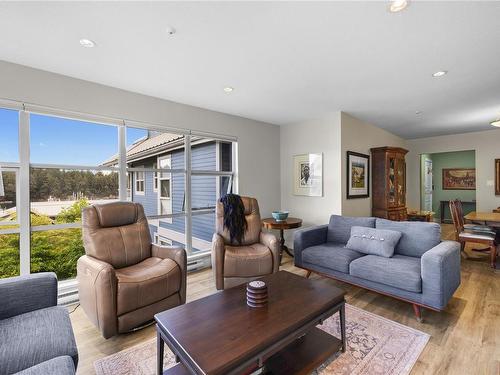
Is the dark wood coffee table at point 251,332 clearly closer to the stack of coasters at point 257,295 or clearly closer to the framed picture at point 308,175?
the stack of coasters at point 257,295

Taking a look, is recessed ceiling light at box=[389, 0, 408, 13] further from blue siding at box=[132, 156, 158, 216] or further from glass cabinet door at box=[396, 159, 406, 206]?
glass cabinet door at box=[396, 159, 406, 206]

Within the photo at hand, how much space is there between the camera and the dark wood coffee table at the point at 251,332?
4.15 ft

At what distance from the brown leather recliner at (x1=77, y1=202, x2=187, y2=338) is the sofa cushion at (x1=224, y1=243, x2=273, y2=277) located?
600 millimetres

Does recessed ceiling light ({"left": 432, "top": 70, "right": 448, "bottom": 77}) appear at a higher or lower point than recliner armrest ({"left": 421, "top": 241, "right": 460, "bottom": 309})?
higher

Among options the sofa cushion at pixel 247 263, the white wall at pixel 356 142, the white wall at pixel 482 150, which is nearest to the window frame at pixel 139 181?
the sofa cushion at pixel 247 263

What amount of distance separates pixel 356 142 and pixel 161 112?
330cm

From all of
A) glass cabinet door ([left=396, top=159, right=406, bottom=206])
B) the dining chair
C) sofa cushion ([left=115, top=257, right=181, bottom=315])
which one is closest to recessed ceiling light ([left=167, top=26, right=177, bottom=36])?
sofa cushion ([left=115, top=257, right=181, bottom=315])

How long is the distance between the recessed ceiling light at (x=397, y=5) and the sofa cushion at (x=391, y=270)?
214 centimetres

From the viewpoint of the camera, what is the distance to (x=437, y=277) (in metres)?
2.18

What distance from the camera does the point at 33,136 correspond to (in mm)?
2631

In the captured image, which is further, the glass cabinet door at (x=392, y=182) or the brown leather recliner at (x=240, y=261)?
the glass cabinet door at (x=392, y=182)

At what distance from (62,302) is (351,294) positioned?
3.16m

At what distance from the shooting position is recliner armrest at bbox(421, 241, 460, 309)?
7.14 ft

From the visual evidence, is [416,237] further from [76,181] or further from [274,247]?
→ [76,181]
